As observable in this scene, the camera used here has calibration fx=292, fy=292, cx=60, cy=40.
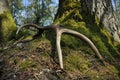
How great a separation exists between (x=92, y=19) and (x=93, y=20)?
0.03 m

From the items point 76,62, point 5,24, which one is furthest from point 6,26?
point 76,62

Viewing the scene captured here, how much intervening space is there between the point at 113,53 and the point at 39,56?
1.25 metres

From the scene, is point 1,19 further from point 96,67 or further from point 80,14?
point 96,67

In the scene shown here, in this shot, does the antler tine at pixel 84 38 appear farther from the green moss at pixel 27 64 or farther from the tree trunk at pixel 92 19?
the green moss at pixel 27 64

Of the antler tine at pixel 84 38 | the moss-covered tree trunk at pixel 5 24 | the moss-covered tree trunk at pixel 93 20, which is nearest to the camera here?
the antler tine at pixel 84 38

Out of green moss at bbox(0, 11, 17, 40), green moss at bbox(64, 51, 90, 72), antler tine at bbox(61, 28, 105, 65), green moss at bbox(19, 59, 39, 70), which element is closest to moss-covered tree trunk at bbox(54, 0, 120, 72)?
antler tine at bbox(61, 28, 105, 65)

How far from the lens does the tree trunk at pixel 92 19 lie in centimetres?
509

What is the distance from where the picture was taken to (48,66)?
13.9 feet

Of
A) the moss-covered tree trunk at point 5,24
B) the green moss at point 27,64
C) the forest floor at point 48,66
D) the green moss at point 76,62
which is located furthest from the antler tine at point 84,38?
the moss-covered tree trunk at point 5,24

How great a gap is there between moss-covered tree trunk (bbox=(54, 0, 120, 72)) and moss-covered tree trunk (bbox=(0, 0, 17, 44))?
262 cm

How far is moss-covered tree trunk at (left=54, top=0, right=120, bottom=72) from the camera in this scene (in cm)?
502

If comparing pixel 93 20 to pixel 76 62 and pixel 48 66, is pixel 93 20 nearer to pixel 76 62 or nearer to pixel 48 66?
pixel 76 62

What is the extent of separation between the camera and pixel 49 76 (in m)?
3.99

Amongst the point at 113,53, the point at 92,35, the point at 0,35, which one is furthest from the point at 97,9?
the point at 0,35
